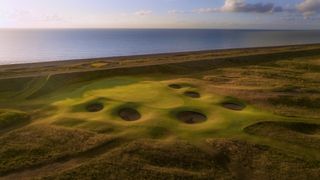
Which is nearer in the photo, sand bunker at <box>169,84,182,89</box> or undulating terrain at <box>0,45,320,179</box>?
undulating terrain at <box>0,45,320,179</box>

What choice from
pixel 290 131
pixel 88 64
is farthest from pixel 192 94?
pixel 88 64

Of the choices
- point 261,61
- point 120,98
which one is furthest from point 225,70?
point 120,98

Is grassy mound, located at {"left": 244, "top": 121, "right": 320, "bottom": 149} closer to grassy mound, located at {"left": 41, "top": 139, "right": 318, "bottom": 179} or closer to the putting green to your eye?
the putting green

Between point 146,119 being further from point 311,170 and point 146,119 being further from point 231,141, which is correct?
point 311,170

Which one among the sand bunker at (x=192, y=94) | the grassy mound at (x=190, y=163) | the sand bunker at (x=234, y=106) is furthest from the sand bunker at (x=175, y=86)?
the grassy mound at (x=190, y=163)

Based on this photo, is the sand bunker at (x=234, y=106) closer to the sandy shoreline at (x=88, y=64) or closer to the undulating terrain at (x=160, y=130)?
the undulating terrain at (x=160, y=130)

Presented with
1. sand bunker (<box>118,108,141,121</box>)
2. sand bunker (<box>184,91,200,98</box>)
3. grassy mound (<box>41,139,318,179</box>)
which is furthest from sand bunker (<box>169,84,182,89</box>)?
grassy mound (<box>41,139,318,179</box>)
